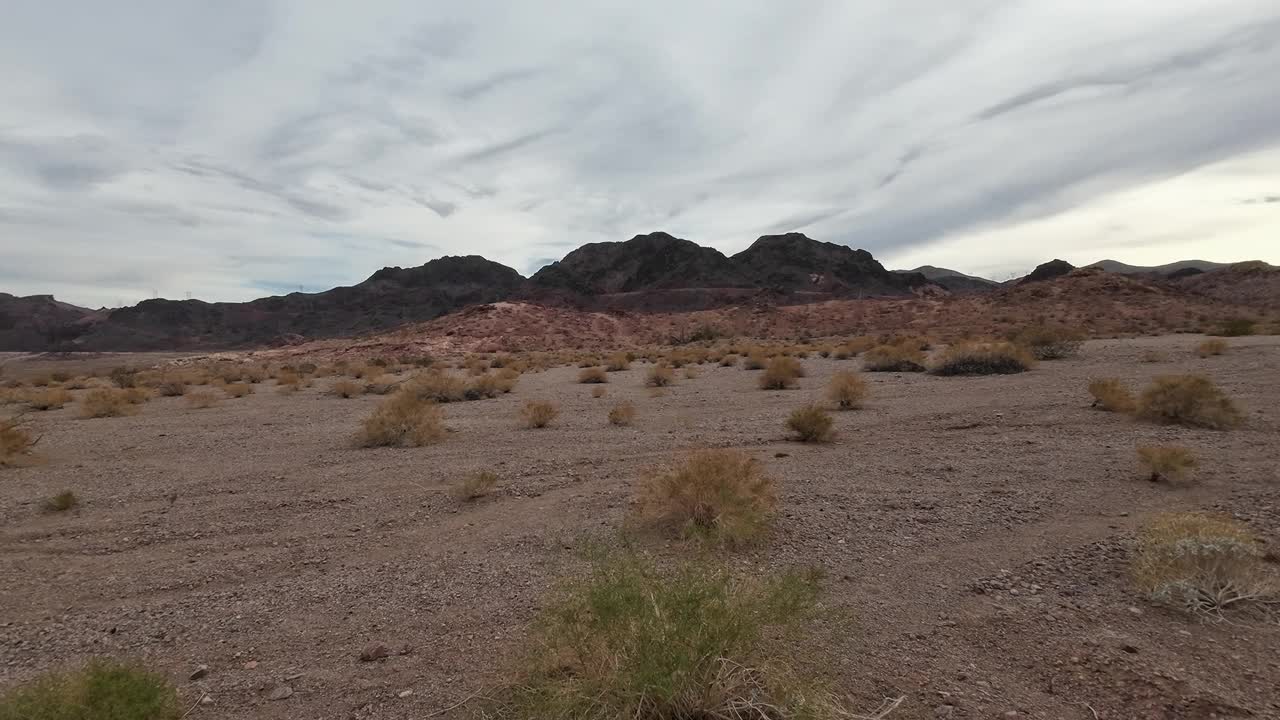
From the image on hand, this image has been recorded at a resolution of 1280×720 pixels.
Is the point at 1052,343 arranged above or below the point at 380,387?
above

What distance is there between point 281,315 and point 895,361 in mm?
132985

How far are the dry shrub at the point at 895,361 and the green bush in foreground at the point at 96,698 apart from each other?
20509 mm

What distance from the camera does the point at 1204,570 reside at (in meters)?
4.32

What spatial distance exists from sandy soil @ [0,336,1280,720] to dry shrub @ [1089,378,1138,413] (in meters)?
0.28

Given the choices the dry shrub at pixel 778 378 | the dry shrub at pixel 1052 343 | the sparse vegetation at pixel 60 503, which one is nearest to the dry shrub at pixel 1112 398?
the dry shrub at pixel 778 378

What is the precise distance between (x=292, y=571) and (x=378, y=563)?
75 centimetres

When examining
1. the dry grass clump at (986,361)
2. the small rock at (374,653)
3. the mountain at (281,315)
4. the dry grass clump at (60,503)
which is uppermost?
the mountain at (281,315)


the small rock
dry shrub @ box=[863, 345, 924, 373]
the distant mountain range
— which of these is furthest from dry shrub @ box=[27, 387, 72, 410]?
the distant mountain range

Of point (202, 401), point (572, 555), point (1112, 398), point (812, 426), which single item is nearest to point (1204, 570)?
point (572, 555)

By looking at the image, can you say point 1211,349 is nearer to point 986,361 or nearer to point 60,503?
point 986,361

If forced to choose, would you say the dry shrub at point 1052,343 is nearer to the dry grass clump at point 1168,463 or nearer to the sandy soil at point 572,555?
the sandy soil at point 572,555

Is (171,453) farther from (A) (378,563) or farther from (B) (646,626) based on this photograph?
(B) (646,626)

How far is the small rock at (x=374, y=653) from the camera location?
4.01 metres

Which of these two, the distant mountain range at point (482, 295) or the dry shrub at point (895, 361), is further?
the distant mountain range at point (482, 295)
